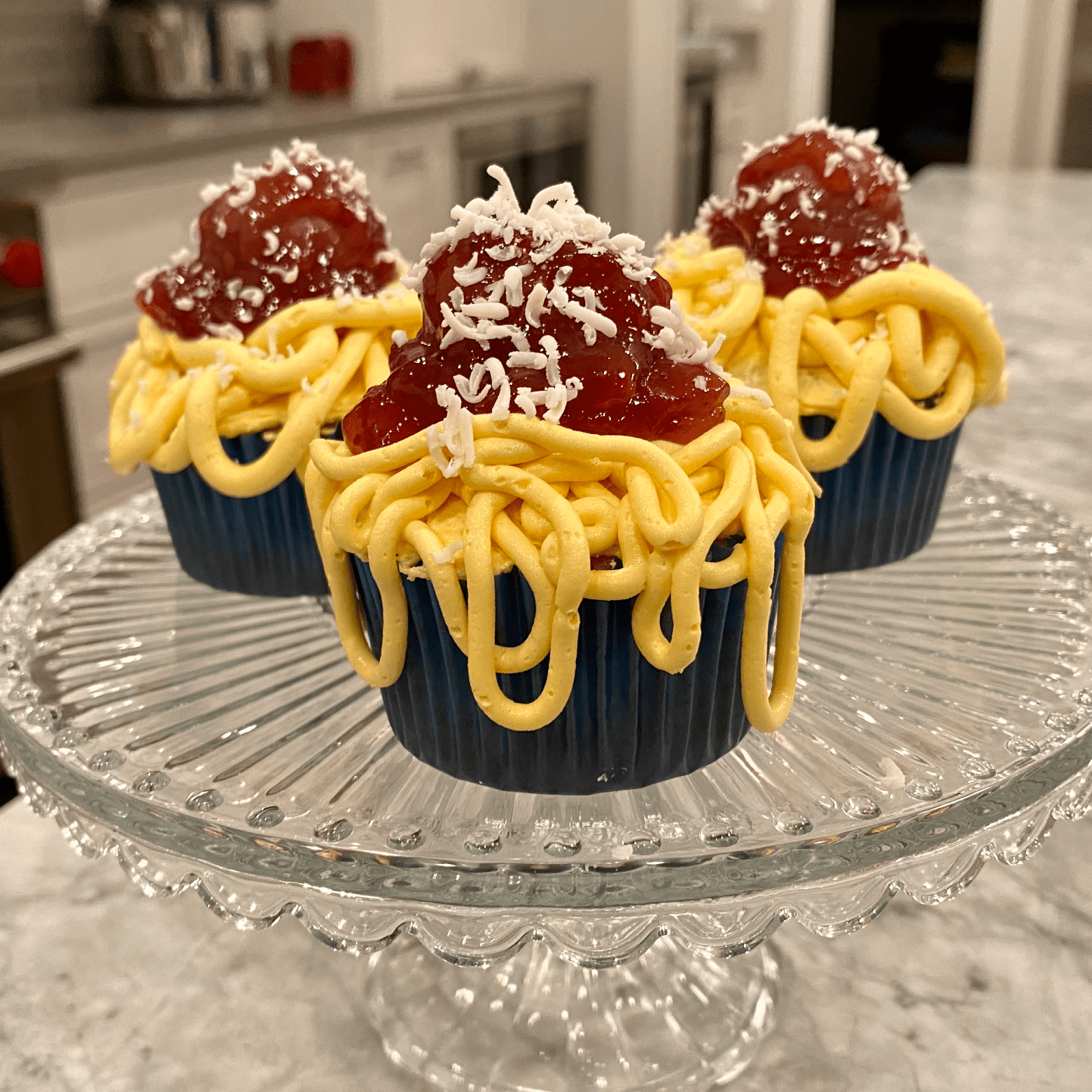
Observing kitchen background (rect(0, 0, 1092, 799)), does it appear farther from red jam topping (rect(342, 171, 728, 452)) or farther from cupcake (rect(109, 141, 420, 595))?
red jam topping (rect(342, 171, 728, 452))

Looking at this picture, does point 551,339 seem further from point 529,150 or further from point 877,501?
point 529,150

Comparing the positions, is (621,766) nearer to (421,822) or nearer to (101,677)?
(421,822)

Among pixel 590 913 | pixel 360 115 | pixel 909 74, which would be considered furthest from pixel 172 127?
pixel 909 74

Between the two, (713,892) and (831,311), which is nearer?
(713,892)

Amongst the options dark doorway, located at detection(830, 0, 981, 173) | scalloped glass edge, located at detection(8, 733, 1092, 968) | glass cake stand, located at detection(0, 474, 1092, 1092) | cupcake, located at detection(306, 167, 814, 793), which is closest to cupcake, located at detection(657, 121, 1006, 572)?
glass cake stand, located at detection(0, 474, 1092, 1092)

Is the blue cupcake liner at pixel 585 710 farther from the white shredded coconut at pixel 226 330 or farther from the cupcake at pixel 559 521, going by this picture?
the white shredded coconut at pixel 226 330

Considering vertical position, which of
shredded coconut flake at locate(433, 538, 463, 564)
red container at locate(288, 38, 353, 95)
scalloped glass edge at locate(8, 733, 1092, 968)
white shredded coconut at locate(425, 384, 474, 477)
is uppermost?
red container at locate(288, 38, 353, 95)

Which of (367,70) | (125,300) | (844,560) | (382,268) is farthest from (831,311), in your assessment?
(367,70)
